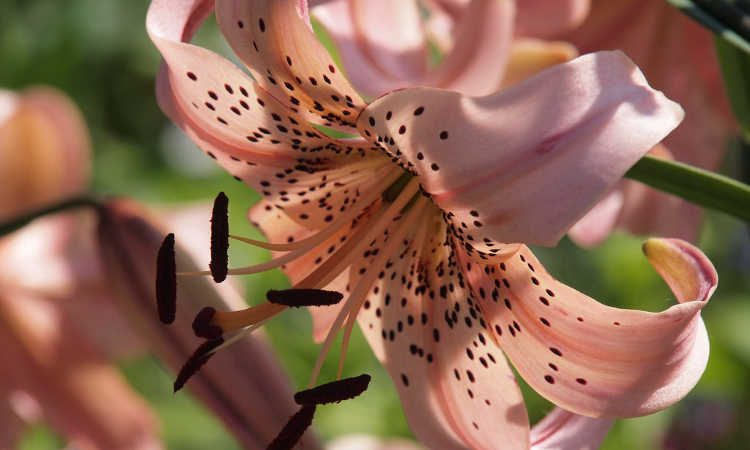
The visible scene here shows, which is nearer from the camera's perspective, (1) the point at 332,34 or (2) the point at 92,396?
(1) the point at 332,34

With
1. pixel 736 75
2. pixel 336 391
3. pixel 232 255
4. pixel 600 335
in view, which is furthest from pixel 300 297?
pixel 232 255

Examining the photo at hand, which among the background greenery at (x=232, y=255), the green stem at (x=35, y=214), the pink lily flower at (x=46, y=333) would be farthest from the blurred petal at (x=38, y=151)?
the green stem at (x=35, y=214)

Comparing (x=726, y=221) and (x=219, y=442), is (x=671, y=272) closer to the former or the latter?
(x=219, y=442)

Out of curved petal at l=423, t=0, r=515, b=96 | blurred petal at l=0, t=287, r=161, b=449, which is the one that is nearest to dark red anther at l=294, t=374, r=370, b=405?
curved petal at l=423, t=0, r=515, b=96

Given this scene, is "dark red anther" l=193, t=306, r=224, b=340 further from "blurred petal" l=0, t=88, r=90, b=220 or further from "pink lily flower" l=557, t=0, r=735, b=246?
"blurred petal" l=0, t=88, r=90, b=220

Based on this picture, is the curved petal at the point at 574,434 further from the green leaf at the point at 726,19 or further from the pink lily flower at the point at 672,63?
the pink lily flower at the point at 672,63

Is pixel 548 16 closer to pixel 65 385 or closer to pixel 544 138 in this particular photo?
pixel 544 138

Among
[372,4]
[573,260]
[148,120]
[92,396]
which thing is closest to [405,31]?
[372,4]
